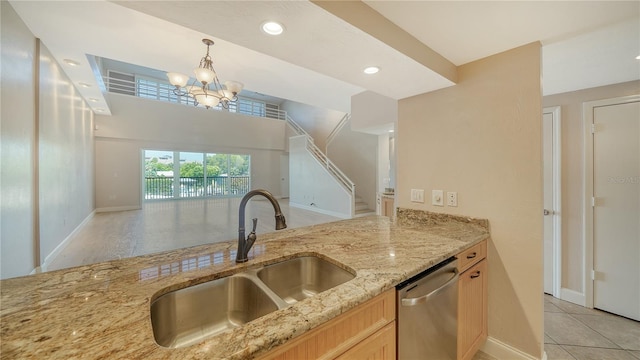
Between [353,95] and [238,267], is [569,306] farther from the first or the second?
[353,95]

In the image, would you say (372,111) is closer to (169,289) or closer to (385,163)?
(385,163)

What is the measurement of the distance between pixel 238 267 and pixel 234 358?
550 mm

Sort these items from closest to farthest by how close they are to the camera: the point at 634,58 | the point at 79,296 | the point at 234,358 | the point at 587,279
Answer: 1. the point at 234,358
2. the point at 79,296
3. the point at 634,58
4. the point at 587,279

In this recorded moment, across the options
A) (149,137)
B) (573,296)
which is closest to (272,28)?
(573,296)

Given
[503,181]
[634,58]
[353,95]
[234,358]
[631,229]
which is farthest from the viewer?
[353,95]

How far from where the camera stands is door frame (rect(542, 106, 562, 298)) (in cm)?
240

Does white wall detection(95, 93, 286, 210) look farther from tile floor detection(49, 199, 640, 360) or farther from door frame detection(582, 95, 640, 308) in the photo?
door frame detection(582, 95, 640, 308)

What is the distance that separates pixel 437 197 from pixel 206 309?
180cm

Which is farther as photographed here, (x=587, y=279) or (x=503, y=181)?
(x=587, y=279)

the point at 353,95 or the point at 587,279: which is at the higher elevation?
the point at 353,95

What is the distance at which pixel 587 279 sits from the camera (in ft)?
7.42

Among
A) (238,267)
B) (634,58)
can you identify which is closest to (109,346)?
(238,267)

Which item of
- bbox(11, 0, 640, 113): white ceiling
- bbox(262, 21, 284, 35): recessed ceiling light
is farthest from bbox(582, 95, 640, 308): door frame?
bbox(262, 21, 284, 35): recessed ceiling light

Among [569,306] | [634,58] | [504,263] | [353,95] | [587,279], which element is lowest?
[569,306]
